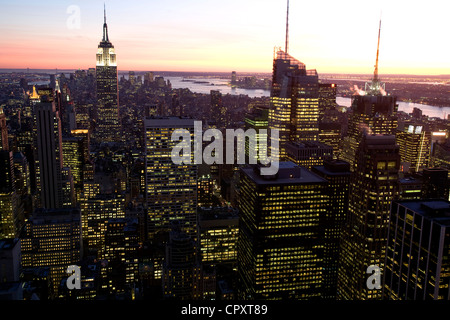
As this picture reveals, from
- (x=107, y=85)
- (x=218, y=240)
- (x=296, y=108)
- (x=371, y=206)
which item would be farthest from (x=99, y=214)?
(x=107, y=85)

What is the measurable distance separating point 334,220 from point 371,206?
5.81ft

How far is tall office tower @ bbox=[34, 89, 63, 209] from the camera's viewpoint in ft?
90.9

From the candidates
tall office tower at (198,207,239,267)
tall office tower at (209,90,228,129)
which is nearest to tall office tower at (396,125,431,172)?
tall office tower at (198,207,239,267)

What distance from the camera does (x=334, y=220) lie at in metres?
18.2

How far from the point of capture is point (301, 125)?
2945cm

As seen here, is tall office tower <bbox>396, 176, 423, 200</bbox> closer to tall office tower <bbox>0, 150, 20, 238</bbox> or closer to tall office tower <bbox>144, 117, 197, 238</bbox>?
tall office tower <bbox>144, 117, 197, 238</bbox>

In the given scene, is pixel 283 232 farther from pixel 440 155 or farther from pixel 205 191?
pixel 440 155

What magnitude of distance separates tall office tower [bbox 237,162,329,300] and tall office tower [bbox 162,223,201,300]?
2410 mm

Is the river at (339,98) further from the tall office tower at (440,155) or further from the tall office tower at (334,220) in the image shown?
the tall office tower at (334,220)

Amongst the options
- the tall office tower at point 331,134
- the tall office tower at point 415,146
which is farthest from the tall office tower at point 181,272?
the tall office tower at point 415,146

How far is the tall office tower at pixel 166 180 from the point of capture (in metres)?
24.9

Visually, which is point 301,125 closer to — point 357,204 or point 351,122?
point 351,122

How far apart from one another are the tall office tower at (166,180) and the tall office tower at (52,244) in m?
4.70
